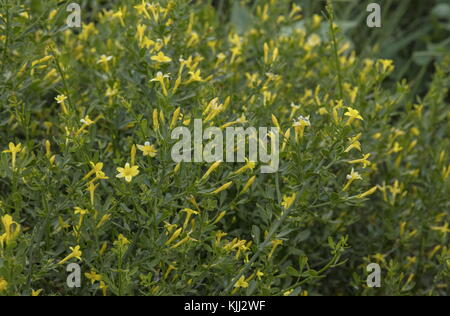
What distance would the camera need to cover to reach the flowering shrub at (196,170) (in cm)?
180

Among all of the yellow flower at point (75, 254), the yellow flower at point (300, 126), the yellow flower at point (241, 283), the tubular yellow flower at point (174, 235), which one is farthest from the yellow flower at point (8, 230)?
the yellow flower at point (300, 126)

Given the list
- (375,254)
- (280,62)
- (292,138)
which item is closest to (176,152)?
(292,138)

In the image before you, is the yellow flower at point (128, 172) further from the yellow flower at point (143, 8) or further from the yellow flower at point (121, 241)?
the yellow flower at point (143, 8)

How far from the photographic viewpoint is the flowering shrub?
70.8 inches

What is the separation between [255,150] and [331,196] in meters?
0.31

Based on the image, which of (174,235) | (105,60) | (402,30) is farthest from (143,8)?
(402,30)

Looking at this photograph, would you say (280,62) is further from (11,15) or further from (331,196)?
(11,15)

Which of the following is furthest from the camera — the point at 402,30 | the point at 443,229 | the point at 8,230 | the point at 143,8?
the point at 402,30

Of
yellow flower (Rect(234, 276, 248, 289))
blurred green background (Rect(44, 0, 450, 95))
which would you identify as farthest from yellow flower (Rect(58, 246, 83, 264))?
blurred green background (Rect(44, 0, 450, 95))

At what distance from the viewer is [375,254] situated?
2.56 metres

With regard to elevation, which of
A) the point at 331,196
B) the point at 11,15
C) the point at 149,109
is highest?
the point at 11,15

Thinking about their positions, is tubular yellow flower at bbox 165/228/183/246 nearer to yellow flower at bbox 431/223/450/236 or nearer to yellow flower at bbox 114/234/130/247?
yellow flower at bbox 114/234/130/247

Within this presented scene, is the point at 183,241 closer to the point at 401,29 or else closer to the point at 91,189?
the point at 91,189

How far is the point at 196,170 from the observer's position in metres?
1.77
